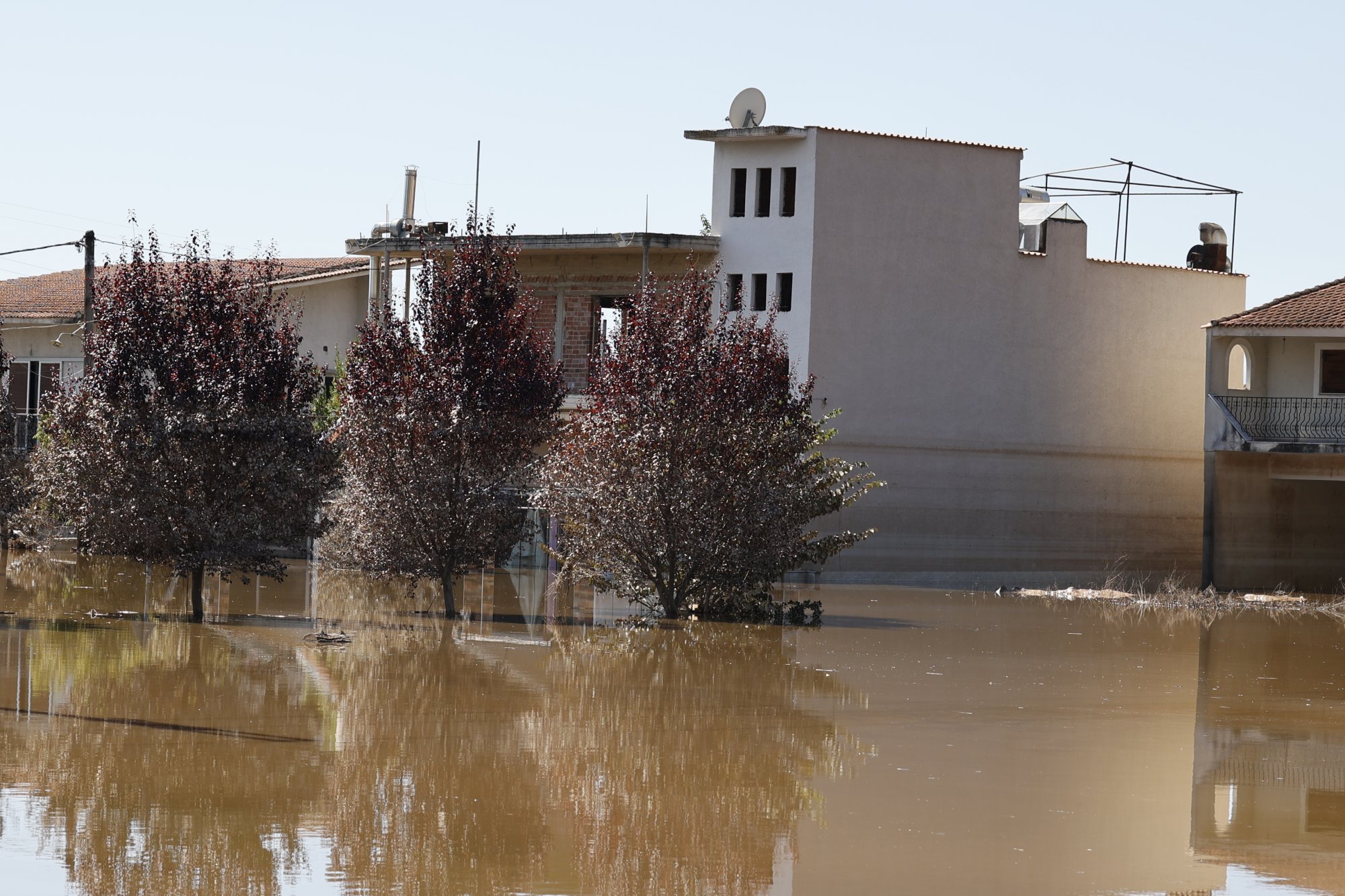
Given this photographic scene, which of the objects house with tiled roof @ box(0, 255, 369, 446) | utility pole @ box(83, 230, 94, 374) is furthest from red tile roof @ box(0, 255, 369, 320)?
utility pole @ box(83, 230, 94, 374)

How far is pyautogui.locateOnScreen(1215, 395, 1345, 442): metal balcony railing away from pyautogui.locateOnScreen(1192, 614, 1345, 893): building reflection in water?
41.0 feet

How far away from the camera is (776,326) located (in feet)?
107

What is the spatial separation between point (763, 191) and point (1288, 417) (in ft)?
38.5

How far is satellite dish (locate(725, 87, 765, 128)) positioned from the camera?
33.2 metres

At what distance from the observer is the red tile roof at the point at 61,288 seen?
39.1 m

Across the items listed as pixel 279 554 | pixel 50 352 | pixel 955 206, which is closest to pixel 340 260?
pixel 50 352

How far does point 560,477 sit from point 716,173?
13162mm

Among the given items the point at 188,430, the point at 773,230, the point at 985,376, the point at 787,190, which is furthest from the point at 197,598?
the point at 985,376

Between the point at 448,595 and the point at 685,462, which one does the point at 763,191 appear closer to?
the point at 685,462

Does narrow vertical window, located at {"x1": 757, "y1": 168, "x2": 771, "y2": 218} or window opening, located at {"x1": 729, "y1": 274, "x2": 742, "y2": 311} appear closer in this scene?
window opening, located at {"x1": 729, "y1": 274, "x2": 742, "y2": 311}

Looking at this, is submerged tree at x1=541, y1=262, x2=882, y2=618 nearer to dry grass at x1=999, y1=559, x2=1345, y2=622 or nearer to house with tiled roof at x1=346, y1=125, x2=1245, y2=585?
dry grass at x1=999, y1=559, x2=1345, y2=622

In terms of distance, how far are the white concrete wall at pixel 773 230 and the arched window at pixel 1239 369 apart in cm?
979

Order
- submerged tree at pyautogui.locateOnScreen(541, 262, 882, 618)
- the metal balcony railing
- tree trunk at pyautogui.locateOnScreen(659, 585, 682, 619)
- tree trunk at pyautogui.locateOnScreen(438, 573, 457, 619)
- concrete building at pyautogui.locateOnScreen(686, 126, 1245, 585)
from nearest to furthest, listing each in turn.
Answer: submerged tree at pyautogui.locateOnScreen(541, 262, 882, 618) → tree trunk at pyautogui.locateOnScreen(438, 573, 457, 619) → tree trunk at pyautogui.locateOnScreen(659, 585, 682, 619) → concrete building at pyautogui.locateOnScreen(686, 126, 1245, 585) → the metal balcony railing

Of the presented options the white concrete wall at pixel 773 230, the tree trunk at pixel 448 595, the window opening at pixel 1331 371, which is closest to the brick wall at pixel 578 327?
the white concrete wall at pixel 773 230
